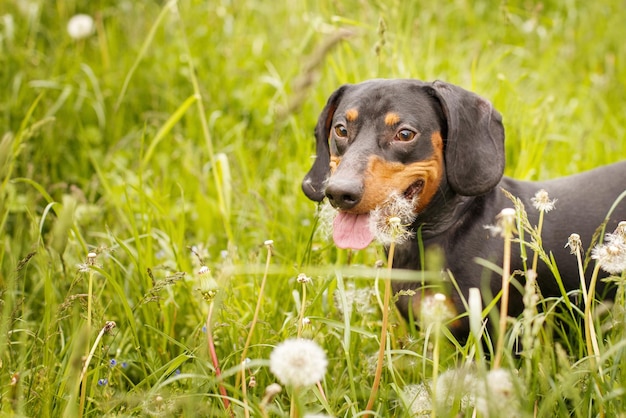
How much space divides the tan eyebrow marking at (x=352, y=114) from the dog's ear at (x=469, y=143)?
29cm

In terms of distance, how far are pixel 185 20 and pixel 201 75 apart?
1.98 ft

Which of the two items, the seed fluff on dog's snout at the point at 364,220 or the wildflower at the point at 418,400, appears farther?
the seed fluff on dog's snout at the point at 364,220

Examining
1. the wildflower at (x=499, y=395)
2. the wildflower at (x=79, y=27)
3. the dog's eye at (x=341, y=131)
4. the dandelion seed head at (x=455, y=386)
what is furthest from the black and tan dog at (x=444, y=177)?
the wildflower at (x=79, y=27)

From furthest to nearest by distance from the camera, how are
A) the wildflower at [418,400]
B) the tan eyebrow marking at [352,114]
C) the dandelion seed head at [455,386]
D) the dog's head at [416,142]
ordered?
the tan eyebrow marking at [352,114] → the dog's head at [416,142] → the wildflower at [418,400] → the dandelion seed head at [455,386]

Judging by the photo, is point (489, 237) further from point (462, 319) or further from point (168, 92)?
point (168, 92)

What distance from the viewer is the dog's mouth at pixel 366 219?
2.26 metres

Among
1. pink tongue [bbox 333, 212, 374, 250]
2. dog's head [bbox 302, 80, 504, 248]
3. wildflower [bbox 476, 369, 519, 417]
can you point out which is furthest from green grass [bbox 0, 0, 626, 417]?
dog's head [bbox 302, 80, 504, 248]

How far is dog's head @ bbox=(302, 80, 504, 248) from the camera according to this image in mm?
2398

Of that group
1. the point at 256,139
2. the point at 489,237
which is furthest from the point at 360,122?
the point at 256,139

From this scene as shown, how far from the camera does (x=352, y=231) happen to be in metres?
2.37

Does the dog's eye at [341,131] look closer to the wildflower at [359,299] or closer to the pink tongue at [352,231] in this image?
the pink tongue at [352,231]

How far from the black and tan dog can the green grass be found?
206 mm

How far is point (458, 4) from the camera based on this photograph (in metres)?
5.64

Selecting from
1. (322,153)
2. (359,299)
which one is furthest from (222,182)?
(359,299)
